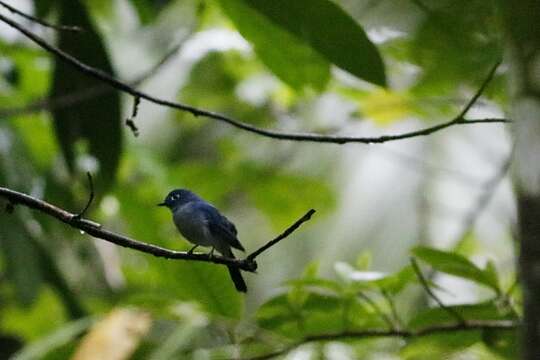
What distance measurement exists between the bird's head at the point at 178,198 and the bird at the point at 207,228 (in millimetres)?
13

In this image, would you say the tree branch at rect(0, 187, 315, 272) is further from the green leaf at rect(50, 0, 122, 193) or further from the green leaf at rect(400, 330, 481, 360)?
A: the green leaf at rect(50, 0, 122, 193)

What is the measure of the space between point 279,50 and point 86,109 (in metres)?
0.72

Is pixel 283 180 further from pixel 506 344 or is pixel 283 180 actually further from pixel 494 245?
pixel 506 344

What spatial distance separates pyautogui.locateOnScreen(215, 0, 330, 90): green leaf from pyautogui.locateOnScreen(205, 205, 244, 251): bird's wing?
415 millimetres

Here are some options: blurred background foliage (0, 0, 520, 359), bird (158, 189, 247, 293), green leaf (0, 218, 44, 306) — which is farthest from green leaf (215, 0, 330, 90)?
green leaf (0, 218, 44, 306)

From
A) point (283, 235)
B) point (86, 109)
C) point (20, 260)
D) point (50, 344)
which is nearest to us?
point (283, 235)

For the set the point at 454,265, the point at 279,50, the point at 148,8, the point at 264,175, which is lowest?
the point at 454,265

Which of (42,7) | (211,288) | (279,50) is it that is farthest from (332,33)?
(42,7)

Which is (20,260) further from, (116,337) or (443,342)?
(443,342)

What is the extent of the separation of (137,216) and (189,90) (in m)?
1.06

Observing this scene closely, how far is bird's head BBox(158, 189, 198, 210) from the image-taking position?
51.0 inches

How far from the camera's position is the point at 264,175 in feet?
10.3

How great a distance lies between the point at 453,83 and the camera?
2.00 m

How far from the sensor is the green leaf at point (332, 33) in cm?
141
